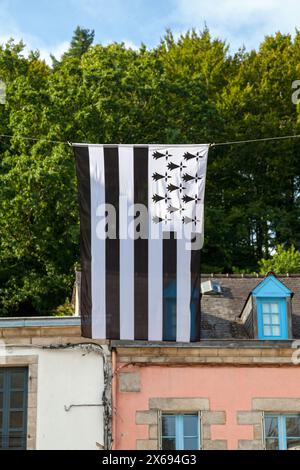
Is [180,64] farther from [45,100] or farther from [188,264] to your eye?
[188,264]

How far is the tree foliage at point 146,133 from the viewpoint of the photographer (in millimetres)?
34531

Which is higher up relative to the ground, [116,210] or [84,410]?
[116,210]

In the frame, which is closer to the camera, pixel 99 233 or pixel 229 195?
pixel 99 233

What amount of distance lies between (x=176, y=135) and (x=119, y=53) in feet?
16.4

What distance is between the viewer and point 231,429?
18.2m

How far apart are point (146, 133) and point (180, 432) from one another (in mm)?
20587

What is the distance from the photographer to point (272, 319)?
1950cm

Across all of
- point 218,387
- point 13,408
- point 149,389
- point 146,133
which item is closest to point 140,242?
point 149,389

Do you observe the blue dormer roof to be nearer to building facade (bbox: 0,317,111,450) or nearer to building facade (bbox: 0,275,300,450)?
building facade (bbox: 0,275,300,450)

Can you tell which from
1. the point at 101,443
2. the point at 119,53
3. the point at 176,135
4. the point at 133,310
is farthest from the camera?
the point at 119,53

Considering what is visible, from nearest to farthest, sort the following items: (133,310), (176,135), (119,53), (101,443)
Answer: (133,310), (101,443), (176,135), (119,53)

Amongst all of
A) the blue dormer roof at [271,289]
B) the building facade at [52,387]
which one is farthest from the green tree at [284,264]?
the building facade at [52,387]

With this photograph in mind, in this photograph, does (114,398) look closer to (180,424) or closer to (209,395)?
(180,424)

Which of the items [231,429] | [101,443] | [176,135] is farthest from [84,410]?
[176,135]
